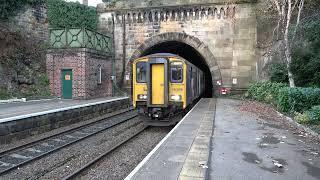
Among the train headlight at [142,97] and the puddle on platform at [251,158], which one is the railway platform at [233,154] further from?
the train headlight at [142,97]

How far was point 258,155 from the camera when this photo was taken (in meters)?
6.84

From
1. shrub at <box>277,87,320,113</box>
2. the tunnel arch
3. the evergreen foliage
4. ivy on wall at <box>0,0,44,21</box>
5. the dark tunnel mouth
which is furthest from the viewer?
the dark tunnel mouth

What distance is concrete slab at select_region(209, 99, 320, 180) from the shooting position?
18.3 feet

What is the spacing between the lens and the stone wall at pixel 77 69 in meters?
19.6

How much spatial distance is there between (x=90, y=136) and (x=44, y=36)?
13103 millimetres

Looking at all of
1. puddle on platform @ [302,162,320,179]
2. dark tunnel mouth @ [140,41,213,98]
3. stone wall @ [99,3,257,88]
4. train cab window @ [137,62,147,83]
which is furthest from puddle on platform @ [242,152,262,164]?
dark tunnel mouth @ [140,41,213,98]

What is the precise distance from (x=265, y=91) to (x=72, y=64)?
1186 cm

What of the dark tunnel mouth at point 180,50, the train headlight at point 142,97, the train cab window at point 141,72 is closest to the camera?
the train headlight at point 142,97

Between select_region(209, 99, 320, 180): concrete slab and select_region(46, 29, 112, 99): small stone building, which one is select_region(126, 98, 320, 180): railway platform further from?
select_region(46, 29, 112, 99): small stone building

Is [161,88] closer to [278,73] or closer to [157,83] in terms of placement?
[157,83]

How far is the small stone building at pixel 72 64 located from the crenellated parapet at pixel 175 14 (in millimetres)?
4216

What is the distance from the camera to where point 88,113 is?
Answer: 15609mm

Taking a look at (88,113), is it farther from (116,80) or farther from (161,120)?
(116,80)

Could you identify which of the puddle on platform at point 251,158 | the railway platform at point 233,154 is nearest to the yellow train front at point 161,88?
the railway platform at point 233,154
